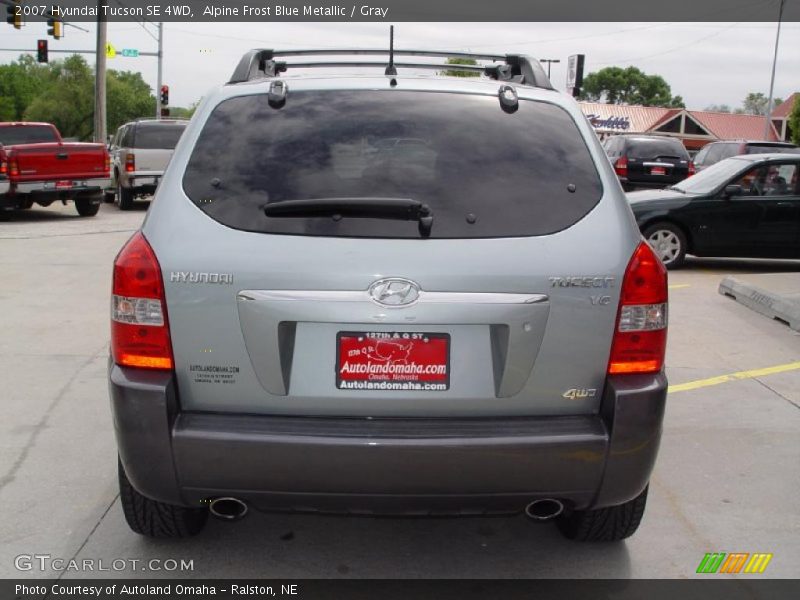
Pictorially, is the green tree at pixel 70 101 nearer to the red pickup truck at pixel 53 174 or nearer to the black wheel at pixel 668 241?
the red pickup truck at pixel 53 174

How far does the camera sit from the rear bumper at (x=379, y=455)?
2963 millimetres

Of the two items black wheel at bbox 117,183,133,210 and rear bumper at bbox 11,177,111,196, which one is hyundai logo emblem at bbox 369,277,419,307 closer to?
rear bumper at bbox 11,177,111,196

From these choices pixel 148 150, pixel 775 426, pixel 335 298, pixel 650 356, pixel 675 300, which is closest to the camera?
pixel 335 298

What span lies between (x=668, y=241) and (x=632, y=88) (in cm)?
A: 13151

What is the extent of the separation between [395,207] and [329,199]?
22cm

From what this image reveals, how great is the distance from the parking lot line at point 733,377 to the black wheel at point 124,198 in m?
A: 17.0

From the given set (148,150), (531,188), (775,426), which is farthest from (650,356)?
(148,150)

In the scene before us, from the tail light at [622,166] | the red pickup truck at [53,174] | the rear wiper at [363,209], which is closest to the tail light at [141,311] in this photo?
the rear wiper at [363,209]

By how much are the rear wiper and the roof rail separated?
1.01 meters

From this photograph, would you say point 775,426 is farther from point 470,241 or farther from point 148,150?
point 148,150

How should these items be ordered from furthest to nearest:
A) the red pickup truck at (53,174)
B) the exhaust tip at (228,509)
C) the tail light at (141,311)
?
the red pickup truck at (53,174), the exhaust tip at (228,509), the tail light at (141,311)

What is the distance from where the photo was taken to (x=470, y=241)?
3047 millimetres

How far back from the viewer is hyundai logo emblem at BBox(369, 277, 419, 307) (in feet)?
9.71
